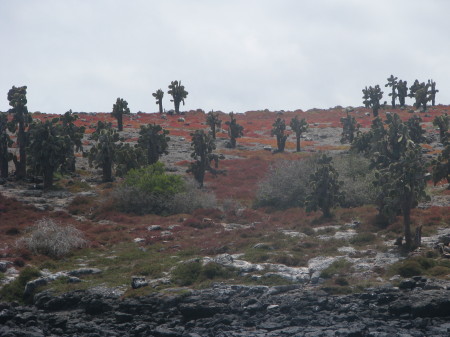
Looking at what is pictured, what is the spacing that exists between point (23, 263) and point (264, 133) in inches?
3270

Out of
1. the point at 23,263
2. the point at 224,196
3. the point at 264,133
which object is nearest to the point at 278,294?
the point at 23,263

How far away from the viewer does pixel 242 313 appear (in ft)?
92.3

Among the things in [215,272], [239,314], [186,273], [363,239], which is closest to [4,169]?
[186,273]

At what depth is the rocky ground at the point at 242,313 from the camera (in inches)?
1018

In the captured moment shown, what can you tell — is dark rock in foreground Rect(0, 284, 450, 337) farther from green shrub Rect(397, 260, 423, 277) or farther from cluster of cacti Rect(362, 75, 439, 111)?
cluster of cacti Rect(362, 75, 439, 111)

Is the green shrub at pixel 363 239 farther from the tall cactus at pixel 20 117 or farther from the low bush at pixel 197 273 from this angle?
the tall cactus at pixel 20 117

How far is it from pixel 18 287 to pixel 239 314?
14.0 m

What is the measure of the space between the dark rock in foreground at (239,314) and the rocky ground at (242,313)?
46mm

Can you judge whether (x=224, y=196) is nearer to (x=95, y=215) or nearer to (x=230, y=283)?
(x=95, y=215)

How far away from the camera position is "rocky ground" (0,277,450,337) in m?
25.9

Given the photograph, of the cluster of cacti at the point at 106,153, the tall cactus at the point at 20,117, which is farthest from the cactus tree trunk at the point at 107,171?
the tall cactus at the point at 20,117

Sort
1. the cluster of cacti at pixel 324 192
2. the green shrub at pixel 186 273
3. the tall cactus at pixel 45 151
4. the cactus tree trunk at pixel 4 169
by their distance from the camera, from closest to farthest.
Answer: the green shrub at pixel 186 273, the cluster of cacti at pixel 324 192, the tall cactus at pixel 45 151, the cactus tree trunk at pixel 4 169

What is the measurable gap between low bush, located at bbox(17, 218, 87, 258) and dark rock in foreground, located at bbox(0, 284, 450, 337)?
778 cm

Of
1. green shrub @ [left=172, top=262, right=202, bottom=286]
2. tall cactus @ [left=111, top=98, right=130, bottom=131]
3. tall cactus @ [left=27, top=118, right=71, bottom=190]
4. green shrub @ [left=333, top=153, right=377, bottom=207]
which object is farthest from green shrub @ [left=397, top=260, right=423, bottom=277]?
tall cactus @ [left=111, top=98, right=130, bottom=131]
